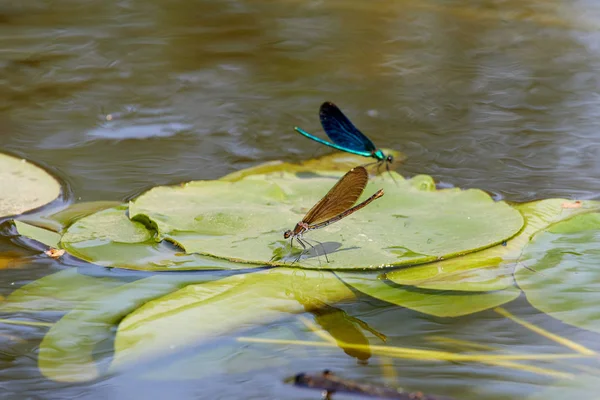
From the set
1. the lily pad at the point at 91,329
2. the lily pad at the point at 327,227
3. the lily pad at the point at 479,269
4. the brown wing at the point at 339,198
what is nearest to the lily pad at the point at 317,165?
the lily pad at the point at 327,227

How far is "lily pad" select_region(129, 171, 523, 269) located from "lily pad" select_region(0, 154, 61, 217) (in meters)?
0.51

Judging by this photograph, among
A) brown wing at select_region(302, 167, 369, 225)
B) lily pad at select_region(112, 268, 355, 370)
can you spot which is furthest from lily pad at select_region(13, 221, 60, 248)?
brown wing at select_region(302, 167, 369, 225)

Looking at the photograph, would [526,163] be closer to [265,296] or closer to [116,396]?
[265,296]

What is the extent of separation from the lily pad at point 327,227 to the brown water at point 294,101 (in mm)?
284

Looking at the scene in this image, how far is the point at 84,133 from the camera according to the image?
13.3 feet

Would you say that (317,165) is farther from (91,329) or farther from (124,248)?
(91,329)

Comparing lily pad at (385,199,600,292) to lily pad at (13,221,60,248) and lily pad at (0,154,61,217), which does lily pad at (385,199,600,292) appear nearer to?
lily pad at (13,221,60,248)

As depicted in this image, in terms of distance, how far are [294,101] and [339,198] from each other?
1.99 meters

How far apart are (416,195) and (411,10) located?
4166mm

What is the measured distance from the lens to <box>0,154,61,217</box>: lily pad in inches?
119

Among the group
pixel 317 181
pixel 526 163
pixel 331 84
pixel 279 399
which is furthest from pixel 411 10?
pixel 279 399

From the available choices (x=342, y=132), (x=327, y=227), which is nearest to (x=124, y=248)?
(x=327, y=227)

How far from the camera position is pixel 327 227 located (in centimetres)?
268

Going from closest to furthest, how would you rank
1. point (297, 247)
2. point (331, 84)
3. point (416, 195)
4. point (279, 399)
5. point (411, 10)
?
point (279, 399) → point (297, 247) → point (416, 195) → point (331, 84) → point (411, 10)
